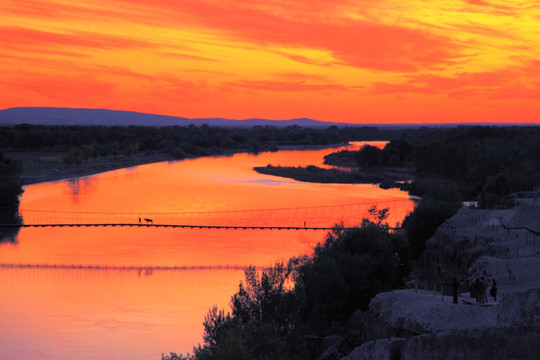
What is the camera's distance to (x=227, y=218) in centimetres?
3481

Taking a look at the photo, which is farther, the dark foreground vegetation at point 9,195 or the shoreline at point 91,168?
the shoreline at point 91,168

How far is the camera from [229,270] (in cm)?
2355

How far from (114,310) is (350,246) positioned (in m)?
6.62

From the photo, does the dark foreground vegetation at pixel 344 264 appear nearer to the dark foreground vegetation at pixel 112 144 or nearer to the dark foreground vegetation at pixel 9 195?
the dark foreground vegetation at pixel 9 195

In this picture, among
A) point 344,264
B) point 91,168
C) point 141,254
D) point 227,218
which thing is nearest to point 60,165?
point 91,168

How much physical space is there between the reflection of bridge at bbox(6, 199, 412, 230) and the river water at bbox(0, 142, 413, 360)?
0.32 feet

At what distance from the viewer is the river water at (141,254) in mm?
17141

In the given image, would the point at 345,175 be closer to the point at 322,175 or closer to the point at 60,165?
the point at 322,175

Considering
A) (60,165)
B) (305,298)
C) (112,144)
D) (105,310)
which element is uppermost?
(112,144)

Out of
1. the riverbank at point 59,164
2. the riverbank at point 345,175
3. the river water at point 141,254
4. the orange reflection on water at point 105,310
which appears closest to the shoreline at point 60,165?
the riverbank at point 59,164

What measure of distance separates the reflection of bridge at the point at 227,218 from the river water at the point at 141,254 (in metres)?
0.10

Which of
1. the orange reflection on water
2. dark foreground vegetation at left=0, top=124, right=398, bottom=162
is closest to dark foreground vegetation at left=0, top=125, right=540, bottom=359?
the orange reflection on water

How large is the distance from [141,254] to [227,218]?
29.3 ft

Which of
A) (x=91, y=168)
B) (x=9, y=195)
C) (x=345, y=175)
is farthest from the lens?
(x=91, y=168)
